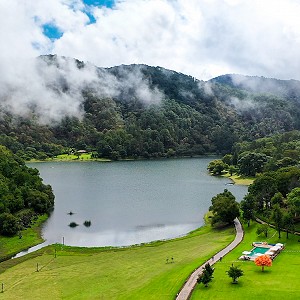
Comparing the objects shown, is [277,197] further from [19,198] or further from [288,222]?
[19,198]

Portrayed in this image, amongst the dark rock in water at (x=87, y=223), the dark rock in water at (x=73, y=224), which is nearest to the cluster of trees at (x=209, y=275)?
the dark rock in water at (x=87, y=223)

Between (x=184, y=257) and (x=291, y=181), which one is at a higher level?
(x=291, y=181)

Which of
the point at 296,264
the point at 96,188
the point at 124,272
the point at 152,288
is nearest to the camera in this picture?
the point at 152,288

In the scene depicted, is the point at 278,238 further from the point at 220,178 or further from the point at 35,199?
the point at 220,178

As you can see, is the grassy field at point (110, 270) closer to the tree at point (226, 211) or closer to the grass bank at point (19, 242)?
the grass bank at point (19, 242)

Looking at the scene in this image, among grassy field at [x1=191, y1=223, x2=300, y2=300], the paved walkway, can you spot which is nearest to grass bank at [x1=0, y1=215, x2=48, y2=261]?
the paved walkway

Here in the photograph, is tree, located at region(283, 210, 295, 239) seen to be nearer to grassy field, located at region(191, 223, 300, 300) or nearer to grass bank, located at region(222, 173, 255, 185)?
grassy field, located at region(191, 223, 300, 300)

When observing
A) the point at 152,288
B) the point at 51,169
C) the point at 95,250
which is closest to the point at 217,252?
the point at 152,288
